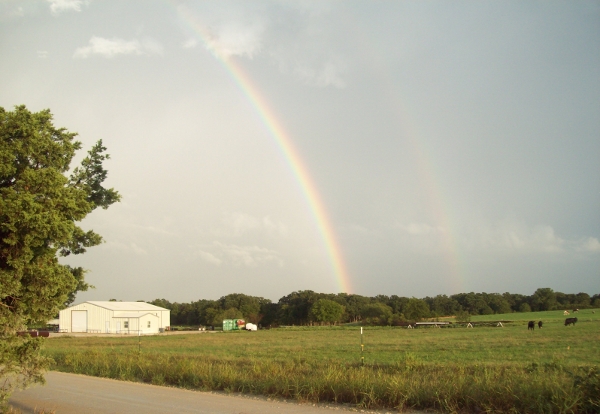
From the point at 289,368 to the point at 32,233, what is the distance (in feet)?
30.6

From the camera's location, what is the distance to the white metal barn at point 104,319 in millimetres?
81438

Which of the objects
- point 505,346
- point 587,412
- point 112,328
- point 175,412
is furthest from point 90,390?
point 112,328

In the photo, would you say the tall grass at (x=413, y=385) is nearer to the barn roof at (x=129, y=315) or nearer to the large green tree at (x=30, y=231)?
the large green tree at (x=30, y=231)

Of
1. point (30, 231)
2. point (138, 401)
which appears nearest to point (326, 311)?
point (138, 401)

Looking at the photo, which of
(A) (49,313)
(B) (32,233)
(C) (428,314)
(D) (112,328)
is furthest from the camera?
(C) (428,314)

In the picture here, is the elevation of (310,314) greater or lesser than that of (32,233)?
lesser

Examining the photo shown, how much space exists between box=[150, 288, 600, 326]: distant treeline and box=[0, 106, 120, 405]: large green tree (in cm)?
11207

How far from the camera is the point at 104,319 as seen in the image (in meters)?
81.7

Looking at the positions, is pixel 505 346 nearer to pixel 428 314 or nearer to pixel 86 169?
pixel 86 169

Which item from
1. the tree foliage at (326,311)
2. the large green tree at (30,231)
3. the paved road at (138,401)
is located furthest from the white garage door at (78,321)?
the large green tree at (30,231)

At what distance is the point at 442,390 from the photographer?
11125mm

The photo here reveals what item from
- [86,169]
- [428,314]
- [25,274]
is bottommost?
[428,314]

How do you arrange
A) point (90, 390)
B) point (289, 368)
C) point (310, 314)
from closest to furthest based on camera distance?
point (90, 390), point (289, 368), point (310, 314)

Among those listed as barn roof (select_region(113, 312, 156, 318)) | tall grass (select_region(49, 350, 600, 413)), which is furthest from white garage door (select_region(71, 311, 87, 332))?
tall grass (select_region(49, 350, 600, 413))
